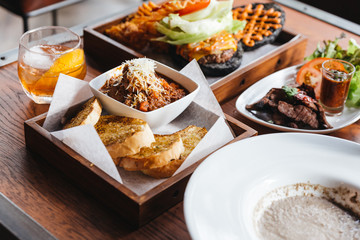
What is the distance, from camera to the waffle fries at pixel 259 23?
2176 millimetres

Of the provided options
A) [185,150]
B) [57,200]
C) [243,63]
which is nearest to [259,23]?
[243,63]

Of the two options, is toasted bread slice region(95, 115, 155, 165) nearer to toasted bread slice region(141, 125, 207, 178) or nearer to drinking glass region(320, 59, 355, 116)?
toasted bread slice region(141, 125, 207, 178)

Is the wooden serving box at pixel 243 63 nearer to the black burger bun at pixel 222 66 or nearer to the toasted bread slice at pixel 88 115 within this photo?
the black burger bun at pixel 222 66

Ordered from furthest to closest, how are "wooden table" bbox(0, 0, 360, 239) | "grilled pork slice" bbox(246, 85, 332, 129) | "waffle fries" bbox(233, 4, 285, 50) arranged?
"waffle fries" bbox(233, 4, 285, 50), "grilled pork slice" bbox(246, 85, 332, 129), "wooden table" bbox(0, 0, 360, 239)

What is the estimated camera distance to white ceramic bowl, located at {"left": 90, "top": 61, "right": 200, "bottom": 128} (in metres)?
1.47

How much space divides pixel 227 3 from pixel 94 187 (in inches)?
50.4

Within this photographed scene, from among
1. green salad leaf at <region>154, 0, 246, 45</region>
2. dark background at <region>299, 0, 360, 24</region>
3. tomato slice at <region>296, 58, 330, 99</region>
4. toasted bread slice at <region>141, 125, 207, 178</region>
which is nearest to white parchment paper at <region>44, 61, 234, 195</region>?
toasted bread slice at <region>141, 125, 207, 178</region>

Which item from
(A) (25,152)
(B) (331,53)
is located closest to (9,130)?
(A) (25,152)

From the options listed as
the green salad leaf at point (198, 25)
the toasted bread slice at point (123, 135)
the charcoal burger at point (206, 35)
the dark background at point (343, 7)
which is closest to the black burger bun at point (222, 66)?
the charcoal burger at point (206, 35)

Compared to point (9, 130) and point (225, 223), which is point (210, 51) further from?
point (225, 223)

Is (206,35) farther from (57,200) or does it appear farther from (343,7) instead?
(343,7)

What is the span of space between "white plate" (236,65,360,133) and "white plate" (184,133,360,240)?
0.87 ft

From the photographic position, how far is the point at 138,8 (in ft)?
7.72

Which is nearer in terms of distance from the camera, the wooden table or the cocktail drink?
the wooden table
